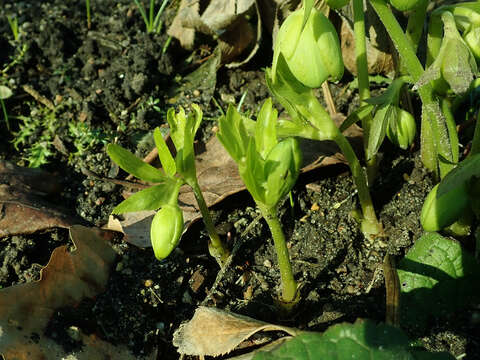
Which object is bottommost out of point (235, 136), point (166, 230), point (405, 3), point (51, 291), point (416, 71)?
point (51, 291)

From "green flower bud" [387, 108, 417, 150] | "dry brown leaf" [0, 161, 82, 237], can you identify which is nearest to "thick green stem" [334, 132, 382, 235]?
"green flower bud" [387, 108, 417, 150]


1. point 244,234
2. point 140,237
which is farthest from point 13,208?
point 244,234

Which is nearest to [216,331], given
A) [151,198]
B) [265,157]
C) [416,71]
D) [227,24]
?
[151,198]

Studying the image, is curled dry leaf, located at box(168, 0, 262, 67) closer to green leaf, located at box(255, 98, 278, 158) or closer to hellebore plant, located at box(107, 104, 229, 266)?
hellebore plant, located at box(107, 104, 229, 266)

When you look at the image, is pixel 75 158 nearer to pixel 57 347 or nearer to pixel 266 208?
pixel 57 347

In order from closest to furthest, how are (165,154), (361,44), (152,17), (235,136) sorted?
(235,136) → (165,154) → (361,44) → (152,17)

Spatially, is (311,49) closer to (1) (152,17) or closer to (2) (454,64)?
(2) (454,64)

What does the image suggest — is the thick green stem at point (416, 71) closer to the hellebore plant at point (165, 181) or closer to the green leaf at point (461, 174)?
the green leaf at point (461, 174)
